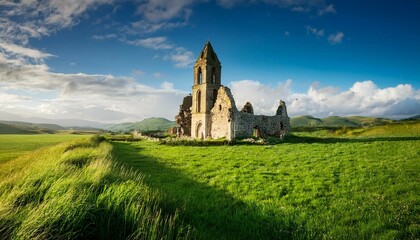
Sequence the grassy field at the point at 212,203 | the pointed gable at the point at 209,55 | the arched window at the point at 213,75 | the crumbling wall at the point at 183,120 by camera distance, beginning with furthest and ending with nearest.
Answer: the crumbling wall at the point at 183,120 → the arched window at the point at 213,75 → the pointed gable at the point at 209,55 → the grassy field at the point at 212,203

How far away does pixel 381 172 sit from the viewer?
13414 millimetres

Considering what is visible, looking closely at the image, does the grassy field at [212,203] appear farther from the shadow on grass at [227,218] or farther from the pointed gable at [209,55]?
the pointed gable at [209,55]

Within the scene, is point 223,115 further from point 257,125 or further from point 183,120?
point 183,120

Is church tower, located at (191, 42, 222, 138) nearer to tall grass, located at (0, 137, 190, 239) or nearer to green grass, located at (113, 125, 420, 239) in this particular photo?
green grass, located at (113, 125, 420, 239)

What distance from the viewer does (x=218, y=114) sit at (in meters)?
45.3

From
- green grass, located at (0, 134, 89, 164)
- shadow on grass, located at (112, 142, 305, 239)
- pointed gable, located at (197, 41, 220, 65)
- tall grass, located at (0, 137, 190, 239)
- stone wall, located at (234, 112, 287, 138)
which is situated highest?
pointed gable, located at (197, 41, 220, 65)

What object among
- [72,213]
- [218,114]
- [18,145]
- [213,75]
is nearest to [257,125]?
[218,114]

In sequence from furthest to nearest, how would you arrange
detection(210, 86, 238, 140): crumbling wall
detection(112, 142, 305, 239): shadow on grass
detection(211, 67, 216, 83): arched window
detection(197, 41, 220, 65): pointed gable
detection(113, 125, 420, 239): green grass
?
detection(211, 67, 216, 83): arched window < detection(197, 41, 220, 65): pointed gable < detection(210, 86, 238, 140): crumbling wall < detection(113, 125, 420, 239): green grass < detection(112, 142, 305, 239): shadow on grass

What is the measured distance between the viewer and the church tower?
159 feet

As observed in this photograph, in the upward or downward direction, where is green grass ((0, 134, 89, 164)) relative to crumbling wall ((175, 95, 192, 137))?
downward

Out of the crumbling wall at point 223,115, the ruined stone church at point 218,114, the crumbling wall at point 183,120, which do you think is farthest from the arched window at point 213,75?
the crumbling wall at point 183,120

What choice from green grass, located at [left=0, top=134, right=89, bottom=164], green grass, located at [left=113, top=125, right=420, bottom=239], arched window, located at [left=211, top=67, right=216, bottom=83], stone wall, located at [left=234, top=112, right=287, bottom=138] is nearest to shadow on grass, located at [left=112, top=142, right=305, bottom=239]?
green grass, located at [left=113, top=125, right=420, bottom=239]

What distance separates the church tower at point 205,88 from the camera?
4847cm

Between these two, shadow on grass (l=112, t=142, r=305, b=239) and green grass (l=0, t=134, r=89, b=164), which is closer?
shadow on grass (l=112, t=142, r=305, b=239)
